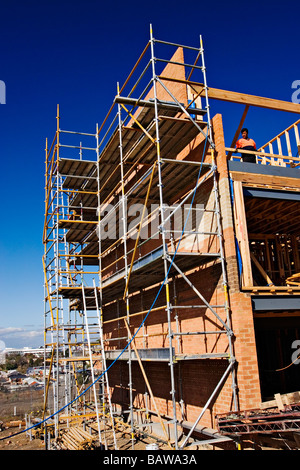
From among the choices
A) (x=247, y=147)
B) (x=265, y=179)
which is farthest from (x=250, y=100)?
(x=265, y=179)

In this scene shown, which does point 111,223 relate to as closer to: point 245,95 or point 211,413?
point 245,95

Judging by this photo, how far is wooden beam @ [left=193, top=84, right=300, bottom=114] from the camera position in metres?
11.0

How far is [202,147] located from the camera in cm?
1059

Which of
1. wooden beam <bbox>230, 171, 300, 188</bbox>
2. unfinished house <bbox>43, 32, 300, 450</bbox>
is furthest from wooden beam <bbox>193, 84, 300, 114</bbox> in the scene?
wooden beam <bbox>230, 171, 300, 188</bbox>

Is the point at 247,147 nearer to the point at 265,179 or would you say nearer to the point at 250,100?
the point at 265,179

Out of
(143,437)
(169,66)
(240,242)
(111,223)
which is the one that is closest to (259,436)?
(240,242)

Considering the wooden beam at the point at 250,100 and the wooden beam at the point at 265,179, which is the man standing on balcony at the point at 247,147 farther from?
the wooden beam at the point at 250,100

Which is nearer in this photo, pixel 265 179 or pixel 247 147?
pixel 265 179

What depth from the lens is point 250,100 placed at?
37.3ft

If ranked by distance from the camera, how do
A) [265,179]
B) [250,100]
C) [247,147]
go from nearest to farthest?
[265,179] → [247,147] → [250,100]

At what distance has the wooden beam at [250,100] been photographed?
1098 centimetres

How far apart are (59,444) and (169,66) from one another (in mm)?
12397
